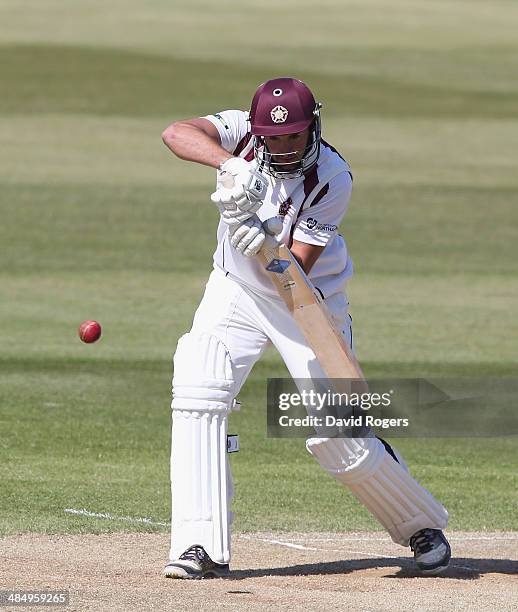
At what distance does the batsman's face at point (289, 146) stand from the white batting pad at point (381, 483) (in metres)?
1.27

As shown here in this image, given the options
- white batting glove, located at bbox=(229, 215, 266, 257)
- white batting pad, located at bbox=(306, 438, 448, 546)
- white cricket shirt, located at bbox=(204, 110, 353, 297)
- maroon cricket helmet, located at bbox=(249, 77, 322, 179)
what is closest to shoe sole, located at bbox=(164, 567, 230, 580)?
white batting pad, located at bbox=(306, 438, 448, 546)

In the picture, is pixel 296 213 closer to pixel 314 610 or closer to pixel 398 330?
pixel 314 610

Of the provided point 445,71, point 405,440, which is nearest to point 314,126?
point 405,440

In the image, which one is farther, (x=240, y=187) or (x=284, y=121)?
(x=284, y=121)

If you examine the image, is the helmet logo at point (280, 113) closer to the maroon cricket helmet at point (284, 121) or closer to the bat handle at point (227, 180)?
the maroon cricket helmet at point (284, 121)

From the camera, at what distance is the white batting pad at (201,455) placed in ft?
22.2

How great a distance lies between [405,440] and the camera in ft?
37.3

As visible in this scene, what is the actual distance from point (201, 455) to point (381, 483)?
2.90 feet

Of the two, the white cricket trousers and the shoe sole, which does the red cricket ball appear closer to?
the white cricket trousers

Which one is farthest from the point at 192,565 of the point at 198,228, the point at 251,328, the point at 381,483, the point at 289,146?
the point at 198,228

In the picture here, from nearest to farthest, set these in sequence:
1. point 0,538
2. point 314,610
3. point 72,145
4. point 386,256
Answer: point 314,610 → point 0,538 → point 386,256 → point 72,145

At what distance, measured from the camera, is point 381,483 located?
708cm

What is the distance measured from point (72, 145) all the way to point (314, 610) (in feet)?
80.3

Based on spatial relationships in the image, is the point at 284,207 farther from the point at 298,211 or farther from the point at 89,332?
the point at 89,332
